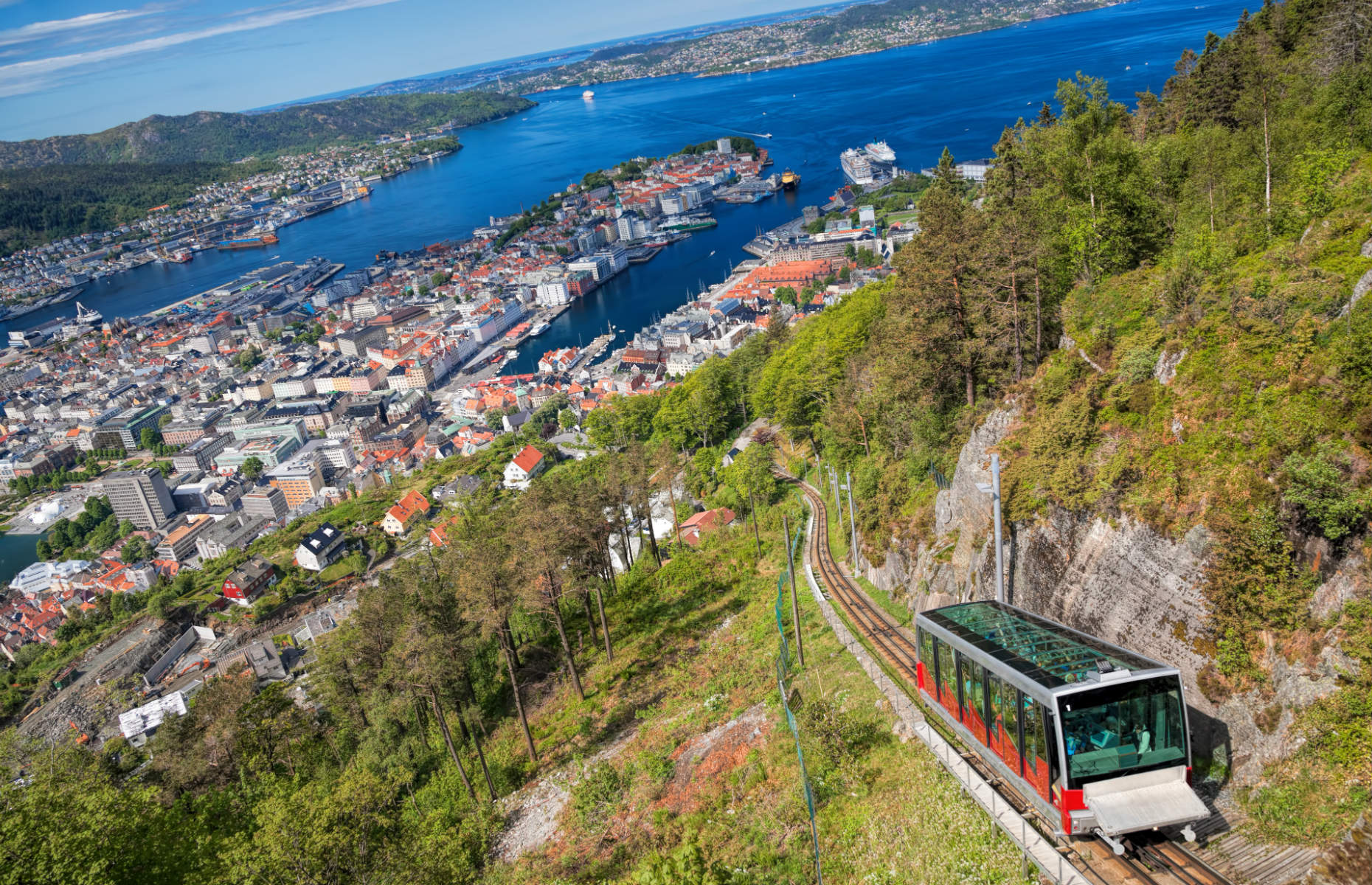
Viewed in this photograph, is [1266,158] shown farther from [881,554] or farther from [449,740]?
[449,740]

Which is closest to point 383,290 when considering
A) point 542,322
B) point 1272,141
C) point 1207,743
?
point 542,322

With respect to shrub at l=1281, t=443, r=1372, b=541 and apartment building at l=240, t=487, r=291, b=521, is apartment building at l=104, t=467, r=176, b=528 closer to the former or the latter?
apartment building at l=240, t=487, r=291, b=521

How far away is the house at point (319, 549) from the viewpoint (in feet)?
178

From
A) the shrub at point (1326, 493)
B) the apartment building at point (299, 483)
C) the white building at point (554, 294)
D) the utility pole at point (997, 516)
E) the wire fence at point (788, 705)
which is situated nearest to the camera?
the shrub at point (1326, 493)

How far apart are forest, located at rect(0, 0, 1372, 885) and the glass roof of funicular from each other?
6.06 ft

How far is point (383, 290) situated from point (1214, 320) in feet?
398

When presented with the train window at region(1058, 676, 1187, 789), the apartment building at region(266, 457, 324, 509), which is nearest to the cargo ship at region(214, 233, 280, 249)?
the apartment building at region(266, 457, 324, 509)

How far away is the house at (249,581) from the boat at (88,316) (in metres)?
102

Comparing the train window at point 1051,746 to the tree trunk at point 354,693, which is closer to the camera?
the train window at point 1051,746

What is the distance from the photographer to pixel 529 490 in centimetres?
2238

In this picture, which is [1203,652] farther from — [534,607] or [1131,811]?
[534,607]

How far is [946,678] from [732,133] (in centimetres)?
17793

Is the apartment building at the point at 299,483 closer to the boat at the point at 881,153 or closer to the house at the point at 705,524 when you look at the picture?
the house at the point at 705,524

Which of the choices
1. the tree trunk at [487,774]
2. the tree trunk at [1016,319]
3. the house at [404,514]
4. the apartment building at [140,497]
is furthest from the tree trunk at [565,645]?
the apartment building at [140,497]
